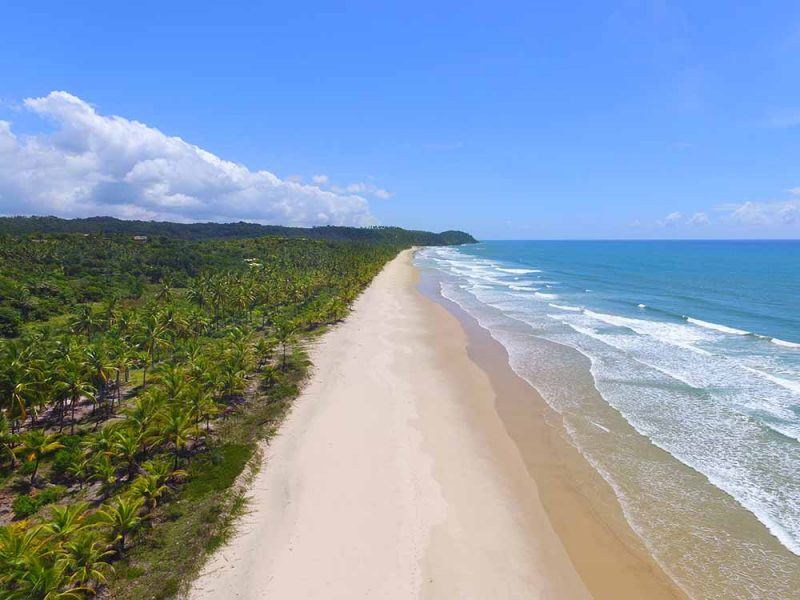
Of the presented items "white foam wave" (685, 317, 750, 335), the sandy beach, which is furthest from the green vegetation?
"white foam wave" (685, 317, 750, 335)

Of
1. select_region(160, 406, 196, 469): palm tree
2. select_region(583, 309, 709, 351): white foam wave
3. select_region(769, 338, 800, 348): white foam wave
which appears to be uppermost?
select_region(769, 338, 800, 348): white foam wave

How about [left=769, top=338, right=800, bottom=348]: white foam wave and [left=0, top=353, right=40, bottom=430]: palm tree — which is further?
[left=769, top=338, right=800, bottom=348]: white foam wave

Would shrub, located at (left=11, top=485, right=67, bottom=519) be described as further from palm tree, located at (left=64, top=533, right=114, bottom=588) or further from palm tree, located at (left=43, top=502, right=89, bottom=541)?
palm tree, located at (left=64, top=533, right=114, bottom=588)

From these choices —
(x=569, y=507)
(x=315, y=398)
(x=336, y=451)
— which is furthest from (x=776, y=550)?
(x=315, y=398)

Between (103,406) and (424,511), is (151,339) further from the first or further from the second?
(424,511)

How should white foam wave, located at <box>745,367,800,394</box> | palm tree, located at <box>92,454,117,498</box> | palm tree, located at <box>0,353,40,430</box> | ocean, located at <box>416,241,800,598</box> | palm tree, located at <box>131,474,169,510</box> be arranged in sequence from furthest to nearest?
1. white foam wave, located at <box>745,367,800,394</box>
2. palm tree, located at <box>0,353,40,430</box>
3. palm tree, located at <box>92,454,117,498</box>
4. palm tree, located at <box>131,474,169,510</box>
5. ocean, located at <box>416,241,800,598</box>

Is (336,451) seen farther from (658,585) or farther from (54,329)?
(54,329)

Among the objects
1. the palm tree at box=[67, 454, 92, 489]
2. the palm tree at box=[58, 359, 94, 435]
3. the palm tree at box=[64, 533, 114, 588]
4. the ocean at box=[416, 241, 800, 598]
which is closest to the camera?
the palm tree at box=[64, 533, 114, 588]
